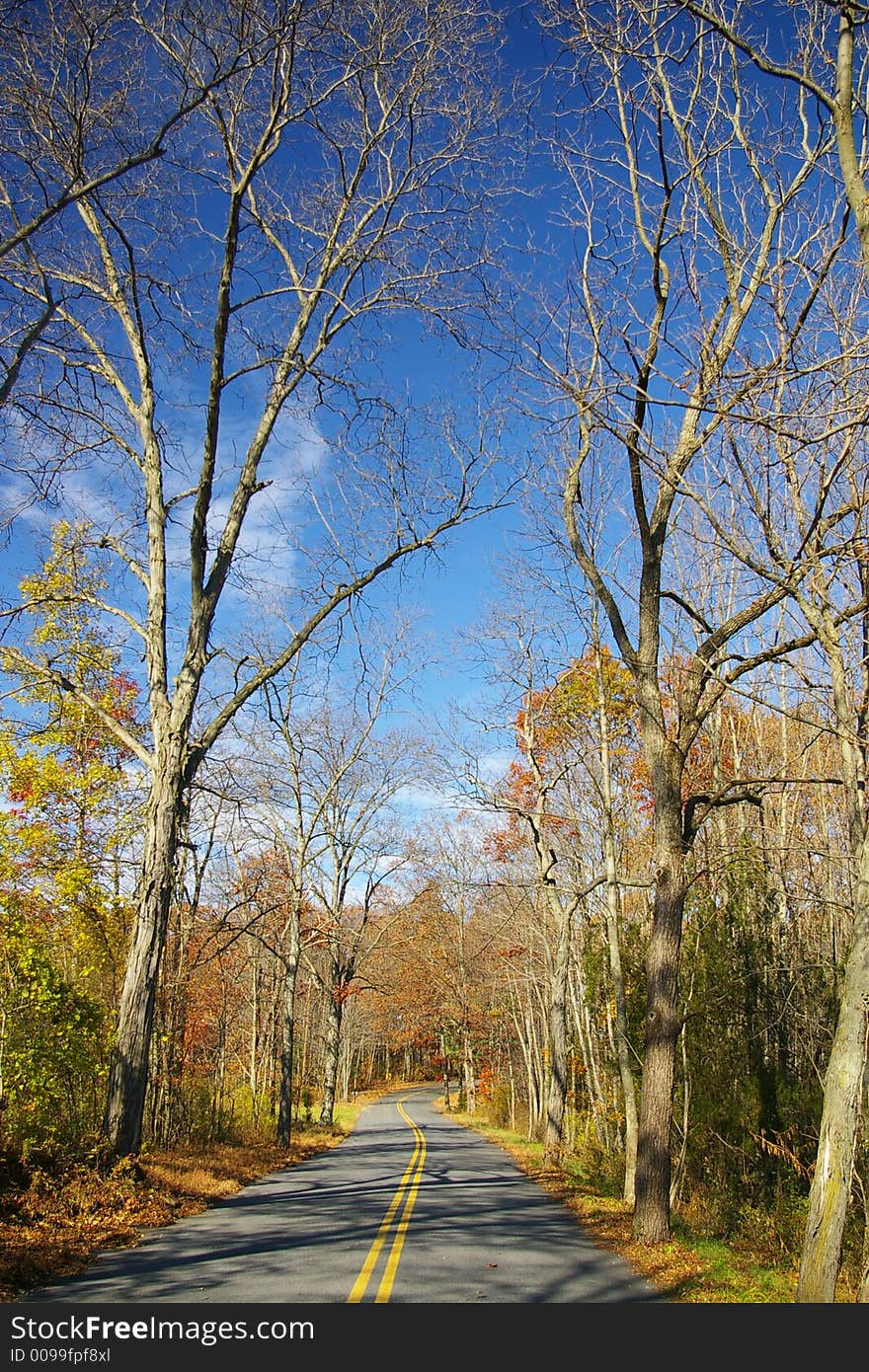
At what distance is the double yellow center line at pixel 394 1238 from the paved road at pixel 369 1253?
14 millimetres

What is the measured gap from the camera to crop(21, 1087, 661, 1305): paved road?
622cm

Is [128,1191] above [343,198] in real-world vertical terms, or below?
below

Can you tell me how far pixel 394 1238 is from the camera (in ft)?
27.7

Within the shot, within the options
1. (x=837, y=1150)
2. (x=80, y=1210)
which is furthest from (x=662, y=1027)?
(x=80, y=1210)

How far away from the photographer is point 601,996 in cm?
1653

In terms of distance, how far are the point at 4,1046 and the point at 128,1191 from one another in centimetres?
227

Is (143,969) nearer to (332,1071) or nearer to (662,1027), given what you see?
(662,1027)

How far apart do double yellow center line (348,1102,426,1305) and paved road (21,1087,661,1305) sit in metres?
0.01

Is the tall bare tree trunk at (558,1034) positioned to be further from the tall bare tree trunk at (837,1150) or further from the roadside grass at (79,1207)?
the tall bare tree trunk at (837,1150)

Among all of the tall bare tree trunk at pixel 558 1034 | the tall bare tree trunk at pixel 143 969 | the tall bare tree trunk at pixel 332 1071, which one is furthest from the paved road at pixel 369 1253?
the tall bare tree trunk at pixel 332 1071

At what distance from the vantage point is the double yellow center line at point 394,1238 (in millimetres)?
6267

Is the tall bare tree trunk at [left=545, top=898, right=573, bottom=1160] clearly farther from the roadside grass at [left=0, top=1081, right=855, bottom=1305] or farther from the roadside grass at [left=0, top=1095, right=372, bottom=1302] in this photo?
the roadside grass at [left=0, top=1095, right=372, bottom=1302]
